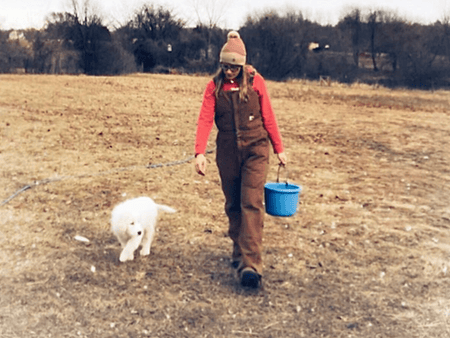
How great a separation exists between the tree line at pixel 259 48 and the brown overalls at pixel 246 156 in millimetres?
31007

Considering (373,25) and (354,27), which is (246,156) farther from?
(354,27)

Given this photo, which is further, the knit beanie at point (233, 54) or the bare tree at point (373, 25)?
the bare tree at point (373, 25)

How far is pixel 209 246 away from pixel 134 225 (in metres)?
0.91

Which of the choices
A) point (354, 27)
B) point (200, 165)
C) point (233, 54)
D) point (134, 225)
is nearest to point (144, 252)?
point (134, 225)

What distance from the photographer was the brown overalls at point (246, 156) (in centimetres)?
397

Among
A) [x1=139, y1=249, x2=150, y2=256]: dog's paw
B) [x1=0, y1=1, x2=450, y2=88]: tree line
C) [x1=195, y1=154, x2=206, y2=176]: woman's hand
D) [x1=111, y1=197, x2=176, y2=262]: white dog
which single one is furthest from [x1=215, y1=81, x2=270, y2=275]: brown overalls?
[x1=0, y1=1, x2=450, y2=88]: tree line

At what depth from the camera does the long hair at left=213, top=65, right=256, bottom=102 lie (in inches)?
155

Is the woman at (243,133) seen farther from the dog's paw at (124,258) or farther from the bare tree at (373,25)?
the bare tree at (373,25)

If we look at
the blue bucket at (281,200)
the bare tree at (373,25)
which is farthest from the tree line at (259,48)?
the blue bucket at (281,200)

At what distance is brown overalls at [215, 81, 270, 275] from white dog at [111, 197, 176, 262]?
2.93 ft

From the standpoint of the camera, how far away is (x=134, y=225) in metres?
4.39

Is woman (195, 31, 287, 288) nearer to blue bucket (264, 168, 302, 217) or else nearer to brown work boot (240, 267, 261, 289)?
brown work boot (240, 267, 261, 289)

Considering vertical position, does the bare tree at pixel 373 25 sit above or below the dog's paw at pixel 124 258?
above

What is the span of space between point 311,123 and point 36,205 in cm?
838
